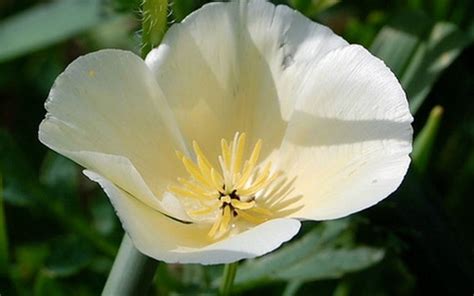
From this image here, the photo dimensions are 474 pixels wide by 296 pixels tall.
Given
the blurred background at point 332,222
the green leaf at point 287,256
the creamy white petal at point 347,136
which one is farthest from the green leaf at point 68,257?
the creamy white petal at point 347,136

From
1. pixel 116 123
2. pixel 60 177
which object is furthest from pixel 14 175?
pixel 116 123

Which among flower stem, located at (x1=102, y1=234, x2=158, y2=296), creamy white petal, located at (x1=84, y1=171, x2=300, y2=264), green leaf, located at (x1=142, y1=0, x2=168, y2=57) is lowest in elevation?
flower stem, located at (x1=102, y1=234, x2=158, y2=296)

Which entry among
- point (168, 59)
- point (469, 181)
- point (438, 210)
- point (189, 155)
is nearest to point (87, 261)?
point (189, 155)

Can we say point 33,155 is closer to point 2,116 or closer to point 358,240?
point 2,116

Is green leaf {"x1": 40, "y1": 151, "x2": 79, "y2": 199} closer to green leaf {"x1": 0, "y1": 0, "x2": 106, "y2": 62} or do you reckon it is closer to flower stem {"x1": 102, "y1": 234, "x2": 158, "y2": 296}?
green leaf {"x1": 0, "y1": 0, "x2": 106, "y2": 62}

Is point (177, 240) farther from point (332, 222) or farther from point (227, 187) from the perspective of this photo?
point (332, 222)

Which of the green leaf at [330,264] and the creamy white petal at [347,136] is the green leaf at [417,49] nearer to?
the green leaf at [330,264]

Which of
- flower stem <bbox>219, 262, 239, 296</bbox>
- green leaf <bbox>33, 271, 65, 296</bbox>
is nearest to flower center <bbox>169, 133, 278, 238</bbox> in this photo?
flower stem <bbox>219, 262, 239, 296</bbox>

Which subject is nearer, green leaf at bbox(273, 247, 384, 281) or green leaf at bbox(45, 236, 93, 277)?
green leaf at bbox(273, 247, 384, 281)

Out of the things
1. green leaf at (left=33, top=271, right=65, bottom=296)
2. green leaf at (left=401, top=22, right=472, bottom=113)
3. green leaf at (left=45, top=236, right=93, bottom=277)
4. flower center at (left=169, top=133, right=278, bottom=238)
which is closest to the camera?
flower center at (left=169, top=133, right=278, bottom=238)
